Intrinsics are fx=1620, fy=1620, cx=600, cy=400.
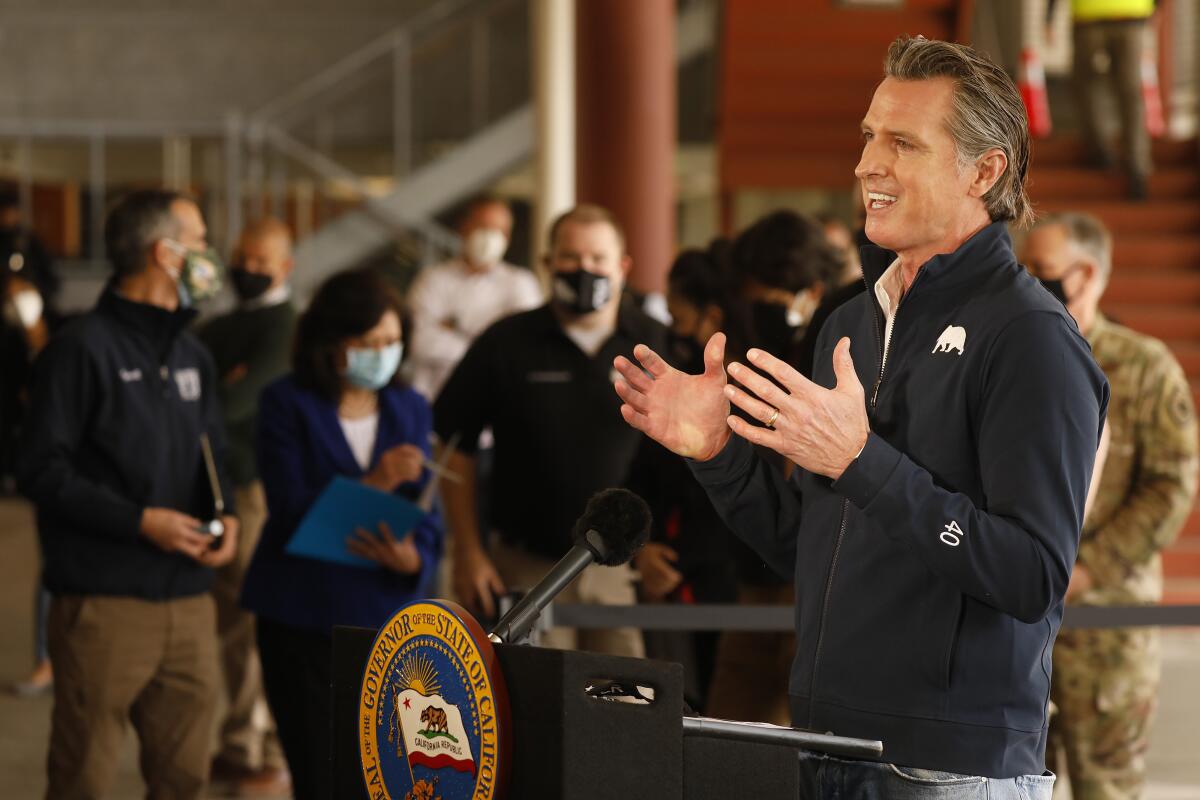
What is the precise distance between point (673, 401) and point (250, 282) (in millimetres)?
3958

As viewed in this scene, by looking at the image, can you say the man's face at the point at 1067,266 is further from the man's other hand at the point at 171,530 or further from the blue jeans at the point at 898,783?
the blue jeans at the point at 898,783

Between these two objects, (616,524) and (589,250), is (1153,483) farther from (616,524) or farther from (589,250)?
(616,524)

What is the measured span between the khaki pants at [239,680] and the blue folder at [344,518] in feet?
4.58

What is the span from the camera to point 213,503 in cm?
394

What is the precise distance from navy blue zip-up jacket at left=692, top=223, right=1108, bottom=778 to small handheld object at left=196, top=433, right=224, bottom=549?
2.07 metres

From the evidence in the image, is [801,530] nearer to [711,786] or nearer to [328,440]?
[711,786]

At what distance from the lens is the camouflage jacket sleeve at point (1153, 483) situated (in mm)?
4172

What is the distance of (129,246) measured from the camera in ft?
12.9

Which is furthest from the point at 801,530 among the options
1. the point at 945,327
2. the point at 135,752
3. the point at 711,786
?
the point at 135,752

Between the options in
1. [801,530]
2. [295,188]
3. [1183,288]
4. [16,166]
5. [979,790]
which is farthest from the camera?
[16,166]

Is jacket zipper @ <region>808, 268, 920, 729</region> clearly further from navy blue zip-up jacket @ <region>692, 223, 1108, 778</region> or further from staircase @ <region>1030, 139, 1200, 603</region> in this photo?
staircase @ <region>1030, 139, 1200, 603</region>

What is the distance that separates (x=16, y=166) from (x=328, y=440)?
443 inches

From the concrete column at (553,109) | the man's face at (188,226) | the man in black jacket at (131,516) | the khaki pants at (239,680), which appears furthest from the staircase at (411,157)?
the man in black jacket at (131,516)

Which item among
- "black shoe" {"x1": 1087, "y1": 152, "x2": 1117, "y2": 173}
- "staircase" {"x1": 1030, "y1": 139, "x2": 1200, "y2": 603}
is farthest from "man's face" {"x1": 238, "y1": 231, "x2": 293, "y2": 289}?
"black shoe" {"x1": 1087, "y1": 152, "x2": 1117, "y2": 173}
